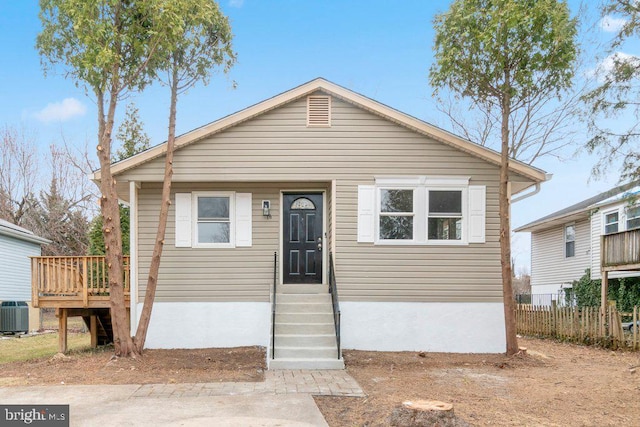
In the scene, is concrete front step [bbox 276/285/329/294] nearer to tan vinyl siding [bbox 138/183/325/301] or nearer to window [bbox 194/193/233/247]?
tan vinyl siding [bbox 138/183/325/301]

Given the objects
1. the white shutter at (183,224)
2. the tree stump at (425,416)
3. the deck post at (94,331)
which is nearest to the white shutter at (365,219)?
the white shutter at (183,224)

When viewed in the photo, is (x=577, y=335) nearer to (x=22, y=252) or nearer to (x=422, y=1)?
(x=422, y=1)

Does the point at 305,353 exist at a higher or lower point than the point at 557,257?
lower

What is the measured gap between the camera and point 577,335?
13.1m

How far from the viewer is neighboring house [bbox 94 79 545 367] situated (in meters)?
10.3

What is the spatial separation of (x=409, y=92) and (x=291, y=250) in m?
12.1

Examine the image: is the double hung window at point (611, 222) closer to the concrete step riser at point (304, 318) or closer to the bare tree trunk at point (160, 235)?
the concrete step riser at point (304, 318)

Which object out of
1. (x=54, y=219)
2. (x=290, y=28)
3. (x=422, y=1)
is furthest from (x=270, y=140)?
(x=54, y=219)

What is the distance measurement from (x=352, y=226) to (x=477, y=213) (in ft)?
8.44

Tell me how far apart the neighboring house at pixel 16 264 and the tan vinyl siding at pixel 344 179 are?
12193 mm

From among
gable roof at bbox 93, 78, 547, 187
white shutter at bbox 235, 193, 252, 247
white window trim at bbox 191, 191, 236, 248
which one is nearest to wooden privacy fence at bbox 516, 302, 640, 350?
gable roof at bbox 93, 78, 547, 187

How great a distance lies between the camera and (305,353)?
8742 mm

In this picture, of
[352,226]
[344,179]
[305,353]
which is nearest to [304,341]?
[305,353]

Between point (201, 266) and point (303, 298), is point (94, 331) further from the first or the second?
point (303, 298)
